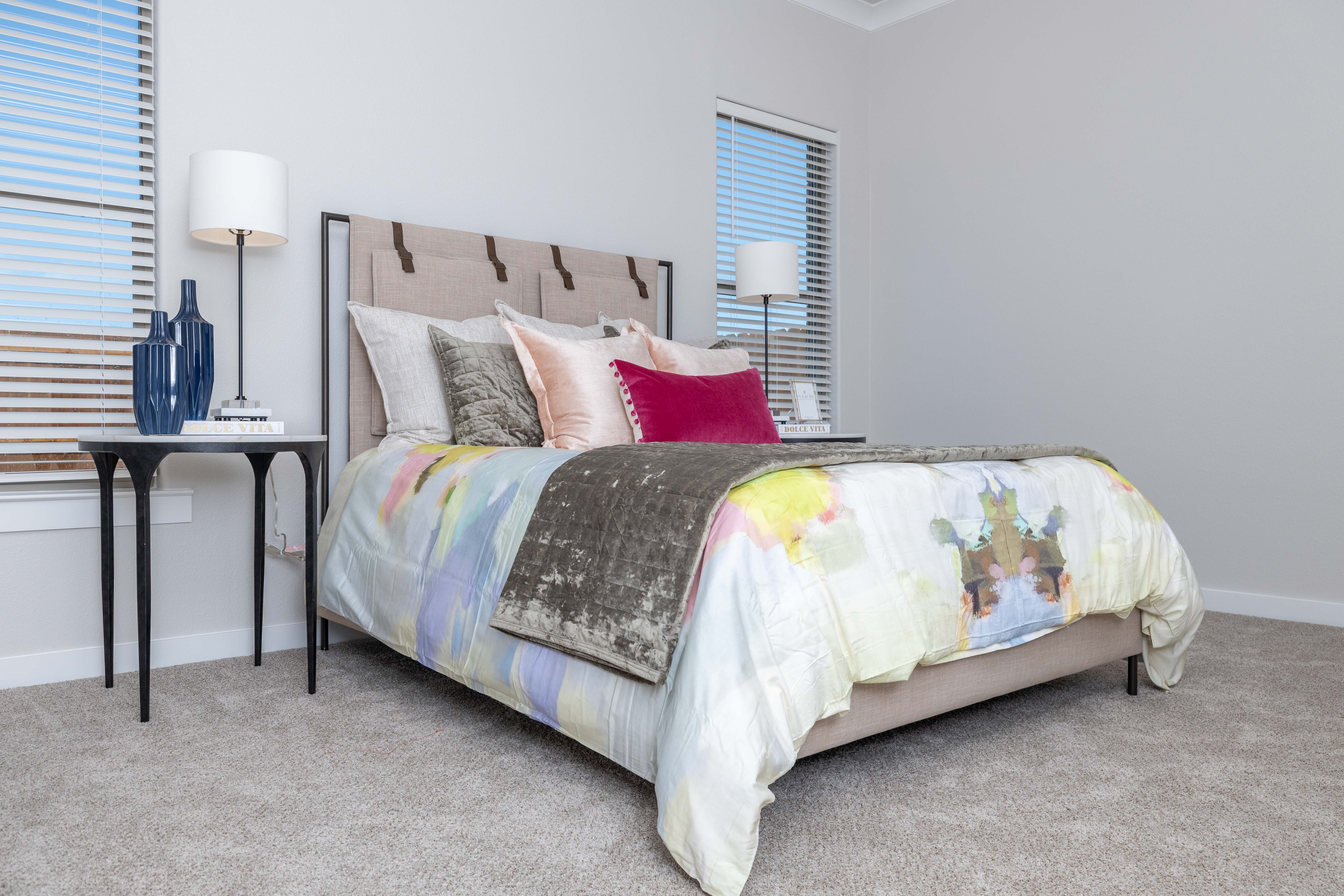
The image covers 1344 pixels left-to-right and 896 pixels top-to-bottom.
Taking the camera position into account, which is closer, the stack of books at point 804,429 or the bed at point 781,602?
the bed at point 781,602

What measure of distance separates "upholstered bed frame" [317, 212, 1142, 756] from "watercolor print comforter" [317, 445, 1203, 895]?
0.30 ft

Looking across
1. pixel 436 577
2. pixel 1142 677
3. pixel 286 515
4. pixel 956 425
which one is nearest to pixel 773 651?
pixel 436 577

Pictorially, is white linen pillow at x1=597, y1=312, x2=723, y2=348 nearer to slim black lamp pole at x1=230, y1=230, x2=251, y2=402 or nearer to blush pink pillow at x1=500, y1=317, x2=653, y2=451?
blush pink pillow at x1=500, y1=317, x2=653, y2=451

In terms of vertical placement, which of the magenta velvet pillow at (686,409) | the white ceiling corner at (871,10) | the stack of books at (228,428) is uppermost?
the white ceiling corner at (871,10)

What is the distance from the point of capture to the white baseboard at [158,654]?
2354 millimetres

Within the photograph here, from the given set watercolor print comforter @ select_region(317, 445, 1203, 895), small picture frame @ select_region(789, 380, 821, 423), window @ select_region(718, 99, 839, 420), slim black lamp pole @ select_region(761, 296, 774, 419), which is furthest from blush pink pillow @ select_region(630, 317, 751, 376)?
window @ select_region(718, 99, 839, 420)

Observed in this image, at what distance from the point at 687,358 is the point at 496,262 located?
32.2 inches

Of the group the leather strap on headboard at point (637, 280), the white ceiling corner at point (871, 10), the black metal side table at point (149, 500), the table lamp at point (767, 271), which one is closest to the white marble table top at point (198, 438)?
the black metal side table at point (149, 500)

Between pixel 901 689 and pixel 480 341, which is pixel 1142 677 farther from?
pixel 480 341

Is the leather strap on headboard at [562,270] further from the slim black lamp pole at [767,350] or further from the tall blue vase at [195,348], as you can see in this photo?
the tall blue vase at [195,348]

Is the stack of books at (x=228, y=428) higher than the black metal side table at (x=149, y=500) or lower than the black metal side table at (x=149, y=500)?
higher

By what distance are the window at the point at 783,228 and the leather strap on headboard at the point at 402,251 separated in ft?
5.14

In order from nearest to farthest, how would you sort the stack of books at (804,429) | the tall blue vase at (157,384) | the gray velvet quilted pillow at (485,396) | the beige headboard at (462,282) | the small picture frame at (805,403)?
the tall blue vase at (157,384) < the gray velvet quilted pillow at (485,396) < the beige headboard at (462,282) < the stack of books at (804,429) < the small picture frame at (805,403)

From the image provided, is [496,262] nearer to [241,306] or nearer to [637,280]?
[637,280]
